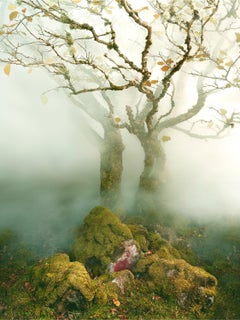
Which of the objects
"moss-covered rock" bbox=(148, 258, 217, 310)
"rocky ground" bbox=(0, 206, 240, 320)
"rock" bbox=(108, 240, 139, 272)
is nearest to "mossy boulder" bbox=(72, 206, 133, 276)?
"rocky ground" bbox=(0, 206, 240, 320)

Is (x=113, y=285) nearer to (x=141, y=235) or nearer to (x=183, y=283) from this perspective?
(x=183, y=283)

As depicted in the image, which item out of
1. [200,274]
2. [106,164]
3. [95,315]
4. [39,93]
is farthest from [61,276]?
[39,93]

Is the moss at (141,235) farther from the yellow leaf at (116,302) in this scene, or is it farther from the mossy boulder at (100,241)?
the yellow leaf at (116,302)

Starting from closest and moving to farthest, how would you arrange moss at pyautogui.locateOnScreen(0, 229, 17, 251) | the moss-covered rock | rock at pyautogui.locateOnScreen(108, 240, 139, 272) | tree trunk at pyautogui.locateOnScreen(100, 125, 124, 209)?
1. the moss-covered rock
2. rock at pyautogui.locateOnScreen(108, 240, 139, 272)
3. moss at pyautogui.locateOnScreen(0, 229, 17, 251)
4. tree trunk at pyautogui.locateOnScreen(100, 125, 124, 209)

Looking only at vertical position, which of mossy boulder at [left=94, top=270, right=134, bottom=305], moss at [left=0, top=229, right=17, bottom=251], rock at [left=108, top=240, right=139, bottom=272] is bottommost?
moss at [left=0, top=229, right=17, bottom=251]

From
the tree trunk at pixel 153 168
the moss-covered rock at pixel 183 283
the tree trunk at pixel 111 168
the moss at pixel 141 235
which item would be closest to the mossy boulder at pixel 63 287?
the moss-covered rock at pixel 183 283

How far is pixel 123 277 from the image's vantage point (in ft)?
29.0

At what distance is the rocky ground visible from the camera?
25.9 ft

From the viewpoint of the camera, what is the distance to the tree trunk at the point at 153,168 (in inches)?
484

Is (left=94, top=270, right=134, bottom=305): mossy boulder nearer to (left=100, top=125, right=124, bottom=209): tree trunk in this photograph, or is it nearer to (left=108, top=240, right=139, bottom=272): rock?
(left=108, top=240, right=139, bottom=272): rock

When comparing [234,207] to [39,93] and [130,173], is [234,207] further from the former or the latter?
[39,93]

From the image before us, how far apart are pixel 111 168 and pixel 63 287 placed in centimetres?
571

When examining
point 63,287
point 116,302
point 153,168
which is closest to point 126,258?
point 116,302

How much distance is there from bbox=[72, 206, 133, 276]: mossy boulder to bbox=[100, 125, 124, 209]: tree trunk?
1.73 meters
